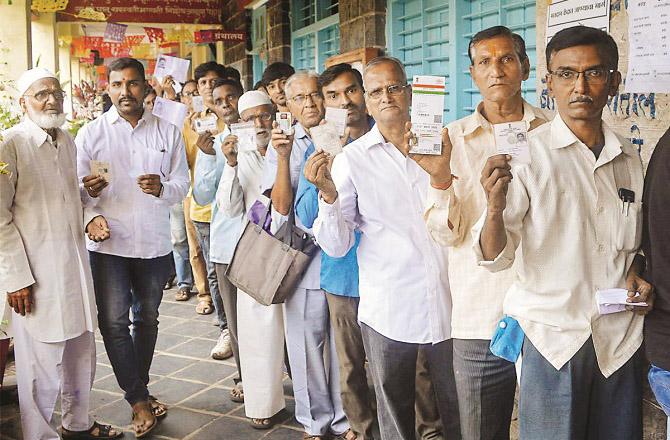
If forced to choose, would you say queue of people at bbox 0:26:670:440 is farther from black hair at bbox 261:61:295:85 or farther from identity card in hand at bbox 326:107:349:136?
black hair at bbox 261:61:295:85

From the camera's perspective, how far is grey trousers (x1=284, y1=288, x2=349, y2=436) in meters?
3.96

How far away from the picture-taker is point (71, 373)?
405 cm

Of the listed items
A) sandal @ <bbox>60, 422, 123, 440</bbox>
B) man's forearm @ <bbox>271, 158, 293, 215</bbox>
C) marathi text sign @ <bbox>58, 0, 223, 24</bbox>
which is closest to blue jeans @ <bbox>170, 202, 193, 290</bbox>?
sandal @ <bbox>60, 422, 123, 440</bbox>

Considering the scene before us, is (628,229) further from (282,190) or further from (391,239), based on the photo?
(282,190)

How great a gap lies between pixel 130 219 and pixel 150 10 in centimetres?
735

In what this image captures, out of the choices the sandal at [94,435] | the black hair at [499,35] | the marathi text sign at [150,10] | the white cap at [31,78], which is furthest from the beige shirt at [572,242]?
the marathi text sign at [150,10]

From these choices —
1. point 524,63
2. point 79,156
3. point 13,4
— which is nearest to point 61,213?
point 79,156

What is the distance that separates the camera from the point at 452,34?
522 centimetres

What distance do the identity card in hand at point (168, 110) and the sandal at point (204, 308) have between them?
3028 millimetres

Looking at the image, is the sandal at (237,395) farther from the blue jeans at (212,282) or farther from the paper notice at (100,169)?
the paper notice at (100,169)

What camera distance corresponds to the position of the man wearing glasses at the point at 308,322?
3840 mm

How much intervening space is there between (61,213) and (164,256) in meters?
0.75

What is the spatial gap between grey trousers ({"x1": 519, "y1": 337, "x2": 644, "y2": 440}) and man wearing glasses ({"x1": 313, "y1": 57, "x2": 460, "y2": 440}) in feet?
2.19

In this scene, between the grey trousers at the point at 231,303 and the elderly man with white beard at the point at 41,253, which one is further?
the grey trousers at the point at 231,303
